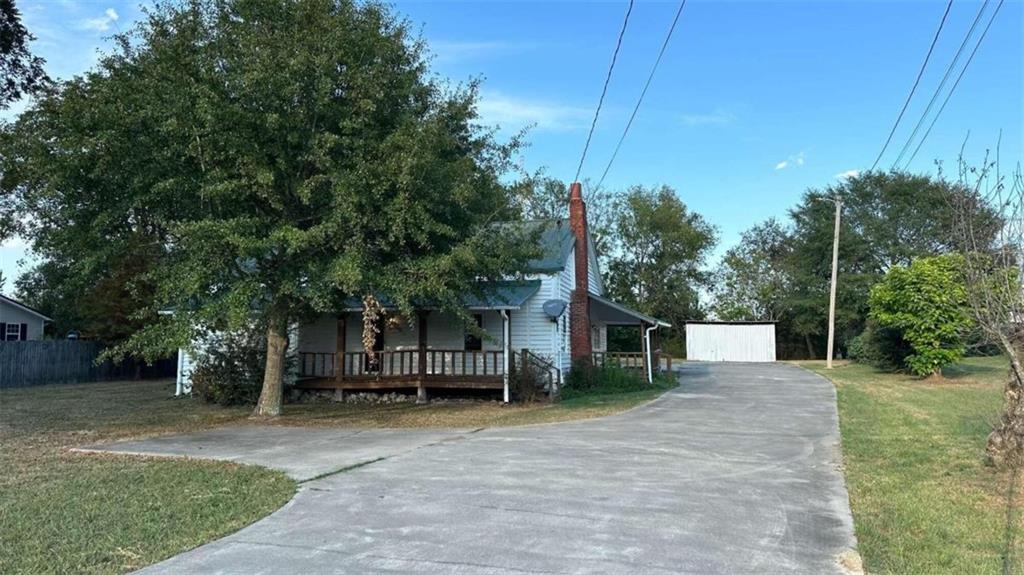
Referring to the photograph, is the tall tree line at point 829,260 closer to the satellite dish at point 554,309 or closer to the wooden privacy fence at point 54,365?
the satellite dish at point 554,309

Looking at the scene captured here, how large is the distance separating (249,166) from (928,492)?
1041cm

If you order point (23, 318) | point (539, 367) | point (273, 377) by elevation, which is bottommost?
point (273, 377)

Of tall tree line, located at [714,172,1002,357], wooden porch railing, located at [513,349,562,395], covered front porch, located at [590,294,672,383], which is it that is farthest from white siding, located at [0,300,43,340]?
tall tree line, located at [714,172,1002,357]

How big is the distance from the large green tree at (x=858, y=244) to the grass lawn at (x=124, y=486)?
35.1 metres

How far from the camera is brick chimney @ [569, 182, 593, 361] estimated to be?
2175cm

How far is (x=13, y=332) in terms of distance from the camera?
30.9 m

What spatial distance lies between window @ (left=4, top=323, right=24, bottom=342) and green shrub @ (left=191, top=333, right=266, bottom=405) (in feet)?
63.5

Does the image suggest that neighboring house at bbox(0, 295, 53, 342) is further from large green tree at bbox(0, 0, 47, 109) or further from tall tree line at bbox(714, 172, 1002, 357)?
tall tree line at bbox(714, 172, 1002, 357)

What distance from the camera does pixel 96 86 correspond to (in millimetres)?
11586

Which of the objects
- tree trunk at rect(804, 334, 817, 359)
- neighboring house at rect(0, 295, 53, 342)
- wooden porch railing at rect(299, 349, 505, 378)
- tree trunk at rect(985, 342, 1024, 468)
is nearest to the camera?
tree trunk at rect(985, 342, 1024, 468)

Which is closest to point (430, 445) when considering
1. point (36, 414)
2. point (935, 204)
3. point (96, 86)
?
point (96, 86)

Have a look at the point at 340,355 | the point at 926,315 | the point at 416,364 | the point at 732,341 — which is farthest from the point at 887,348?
the point at 340,355

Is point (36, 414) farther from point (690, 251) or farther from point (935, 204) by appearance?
point (935, 204)

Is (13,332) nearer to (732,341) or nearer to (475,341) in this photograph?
(475,341)
